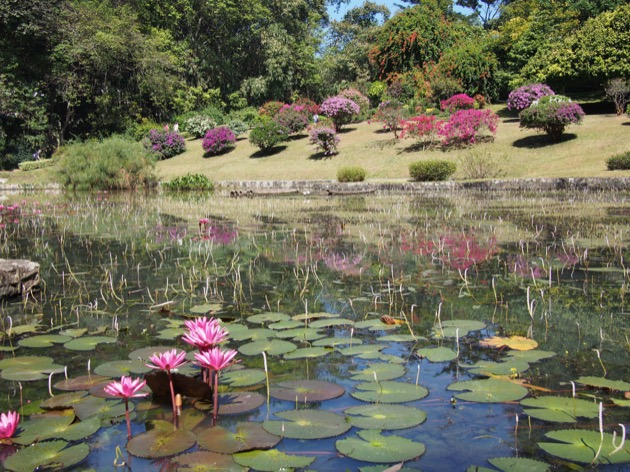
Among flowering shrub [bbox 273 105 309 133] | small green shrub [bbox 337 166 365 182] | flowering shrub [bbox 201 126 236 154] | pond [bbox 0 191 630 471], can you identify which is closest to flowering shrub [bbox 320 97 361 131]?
flowering shrub [bbox 273 105 309 133]

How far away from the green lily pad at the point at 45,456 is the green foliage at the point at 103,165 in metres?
20.1

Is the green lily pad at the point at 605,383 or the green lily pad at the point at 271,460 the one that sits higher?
the green lily pad at the point at 605,383

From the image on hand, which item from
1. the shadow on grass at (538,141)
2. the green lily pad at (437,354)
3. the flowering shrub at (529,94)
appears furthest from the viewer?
the flowering shrub at (529,94)

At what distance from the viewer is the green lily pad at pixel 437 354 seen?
116 inches

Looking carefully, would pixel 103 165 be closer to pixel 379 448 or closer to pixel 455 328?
pixel 455 328

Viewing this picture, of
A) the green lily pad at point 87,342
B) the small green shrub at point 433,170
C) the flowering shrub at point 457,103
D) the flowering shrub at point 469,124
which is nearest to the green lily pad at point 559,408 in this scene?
the green lily pad at point 87,342

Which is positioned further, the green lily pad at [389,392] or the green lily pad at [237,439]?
the green lily pad at [389,392]

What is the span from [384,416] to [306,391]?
0.42 m

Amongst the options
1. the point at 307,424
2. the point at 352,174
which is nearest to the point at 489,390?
the point at 307,424

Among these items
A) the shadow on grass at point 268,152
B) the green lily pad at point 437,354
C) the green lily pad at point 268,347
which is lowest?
the green lily pad at point 437,354

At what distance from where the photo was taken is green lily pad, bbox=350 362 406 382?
2.73 m

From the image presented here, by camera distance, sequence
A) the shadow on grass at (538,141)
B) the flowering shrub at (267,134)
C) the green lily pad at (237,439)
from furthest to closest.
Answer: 1. the flowering shrub at (267,134)
2. the shadow on grass at (538,141)
3. the green lily pad at (237,439)

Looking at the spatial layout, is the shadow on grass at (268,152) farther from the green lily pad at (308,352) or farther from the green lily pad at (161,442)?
the green lily pad at (161,442)

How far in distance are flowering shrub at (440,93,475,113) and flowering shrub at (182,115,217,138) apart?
15.5m
